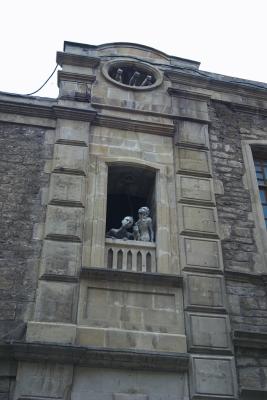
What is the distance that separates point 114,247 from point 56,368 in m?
2.18

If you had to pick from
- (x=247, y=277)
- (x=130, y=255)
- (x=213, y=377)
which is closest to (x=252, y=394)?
(x=213, y=377)

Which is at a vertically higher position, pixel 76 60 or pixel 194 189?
pixel 76 60

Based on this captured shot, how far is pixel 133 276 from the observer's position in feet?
25.9

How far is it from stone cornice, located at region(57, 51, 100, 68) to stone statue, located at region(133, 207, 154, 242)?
142 inches

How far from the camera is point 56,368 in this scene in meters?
6.90

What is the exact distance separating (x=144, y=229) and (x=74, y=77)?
357cm

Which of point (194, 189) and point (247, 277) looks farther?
point (194, 189)

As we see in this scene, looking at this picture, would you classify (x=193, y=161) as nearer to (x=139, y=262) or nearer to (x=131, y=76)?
(x=139, y=262)

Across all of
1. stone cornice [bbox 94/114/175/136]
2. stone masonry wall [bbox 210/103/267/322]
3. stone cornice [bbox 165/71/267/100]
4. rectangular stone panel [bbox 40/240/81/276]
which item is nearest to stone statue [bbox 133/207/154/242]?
rectangular stone panel [bbox 40/240/81/276]

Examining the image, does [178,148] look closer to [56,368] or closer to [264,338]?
[264,338]

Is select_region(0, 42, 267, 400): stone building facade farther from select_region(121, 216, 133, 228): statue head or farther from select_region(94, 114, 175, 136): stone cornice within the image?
select_region(121, 216, 133, 228): statue head

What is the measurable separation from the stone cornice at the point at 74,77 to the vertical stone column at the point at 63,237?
→ 1.11 meters

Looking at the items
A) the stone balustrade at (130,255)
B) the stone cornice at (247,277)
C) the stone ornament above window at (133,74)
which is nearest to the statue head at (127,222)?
the stone balustrade at (130,255)

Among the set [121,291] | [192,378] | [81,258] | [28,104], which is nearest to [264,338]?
[192,378]
